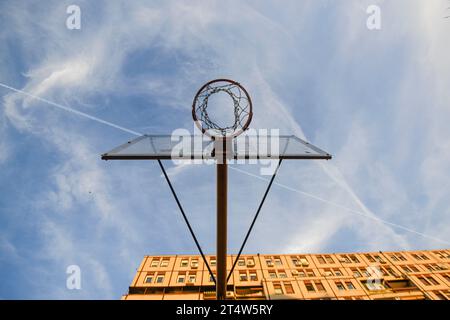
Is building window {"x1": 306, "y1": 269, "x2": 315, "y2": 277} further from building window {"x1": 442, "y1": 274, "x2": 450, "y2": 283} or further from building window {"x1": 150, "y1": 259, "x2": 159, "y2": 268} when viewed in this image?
building window {"x1": 150, "y1": 259, "x2": 159, "y2": 268}

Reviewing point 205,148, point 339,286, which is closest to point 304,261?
point 339,286

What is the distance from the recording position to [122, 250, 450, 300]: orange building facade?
23.1 m

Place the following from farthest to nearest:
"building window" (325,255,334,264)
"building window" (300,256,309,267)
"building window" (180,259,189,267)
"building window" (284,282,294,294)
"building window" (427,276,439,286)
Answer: "building window" (325,255,334,264)
"building window" (180,259,189,267)
"building window" (300,256,309,267)
"building window" (427,276,439,286)
"building window" (284,282,294,294)

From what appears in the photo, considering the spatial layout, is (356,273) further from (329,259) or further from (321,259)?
(321,259)

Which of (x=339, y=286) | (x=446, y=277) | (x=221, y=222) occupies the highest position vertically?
(x=221, y=222)

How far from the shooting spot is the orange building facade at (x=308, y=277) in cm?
2308

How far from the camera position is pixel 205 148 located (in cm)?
634

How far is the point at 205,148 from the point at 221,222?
1905 mm

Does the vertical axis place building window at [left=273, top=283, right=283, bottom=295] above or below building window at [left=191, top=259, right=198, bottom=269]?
below

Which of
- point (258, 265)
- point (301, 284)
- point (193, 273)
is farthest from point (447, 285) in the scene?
point (193, 273)

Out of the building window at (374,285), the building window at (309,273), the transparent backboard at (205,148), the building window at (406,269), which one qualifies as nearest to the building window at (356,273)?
the building window at (374,285)

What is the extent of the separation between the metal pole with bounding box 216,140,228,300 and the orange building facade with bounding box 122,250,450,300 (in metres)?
17.5

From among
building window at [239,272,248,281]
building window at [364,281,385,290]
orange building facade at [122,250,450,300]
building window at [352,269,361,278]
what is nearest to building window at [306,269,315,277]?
orange building facade at [122,250,450,300]
